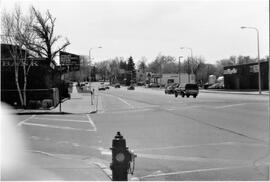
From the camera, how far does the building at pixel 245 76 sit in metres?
76.5

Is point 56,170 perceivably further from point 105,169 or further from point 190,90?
point 190,90

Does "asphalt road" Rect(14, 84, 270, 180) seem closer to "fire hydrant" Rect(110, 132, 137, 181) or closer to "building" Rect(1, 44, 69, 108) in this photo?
"fire hydrant" Rect(110, 132, 137, 181)

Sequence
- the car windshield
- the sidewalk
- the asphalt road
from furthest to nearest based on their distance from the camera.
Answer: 1. the car windshield
2. the asphalt road
3. the sidewalk

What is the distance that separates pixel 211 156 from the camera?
1047cm

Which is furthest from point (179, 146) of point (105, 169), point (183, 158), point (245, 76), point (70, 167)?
point (245, 76)

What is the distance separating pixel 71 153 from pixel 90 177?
3.54 metres

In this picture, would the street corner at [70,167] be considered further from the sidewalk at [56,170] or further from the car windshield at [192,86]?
the car windshield at [192,86]

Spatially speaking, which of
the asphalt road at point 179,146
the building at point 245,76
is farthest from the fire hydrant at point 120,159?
the building at point 245,76

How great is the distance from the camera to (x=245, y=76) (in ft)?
277

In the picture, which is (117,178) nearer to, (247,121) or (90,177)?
(90,177)

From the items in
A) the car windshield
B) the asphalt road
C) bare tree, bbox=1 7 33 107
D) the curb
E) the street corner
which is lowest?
the asphalt road

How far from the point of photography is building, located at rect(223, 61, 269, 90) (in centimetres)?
7647

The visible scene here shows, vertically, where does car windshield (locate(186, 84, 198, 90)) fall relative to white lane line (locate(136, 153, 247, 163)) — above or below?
above

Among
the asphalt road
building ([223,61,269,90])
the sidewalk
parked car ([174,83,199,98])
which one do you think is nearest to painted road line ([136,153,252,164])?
the asphalt road
